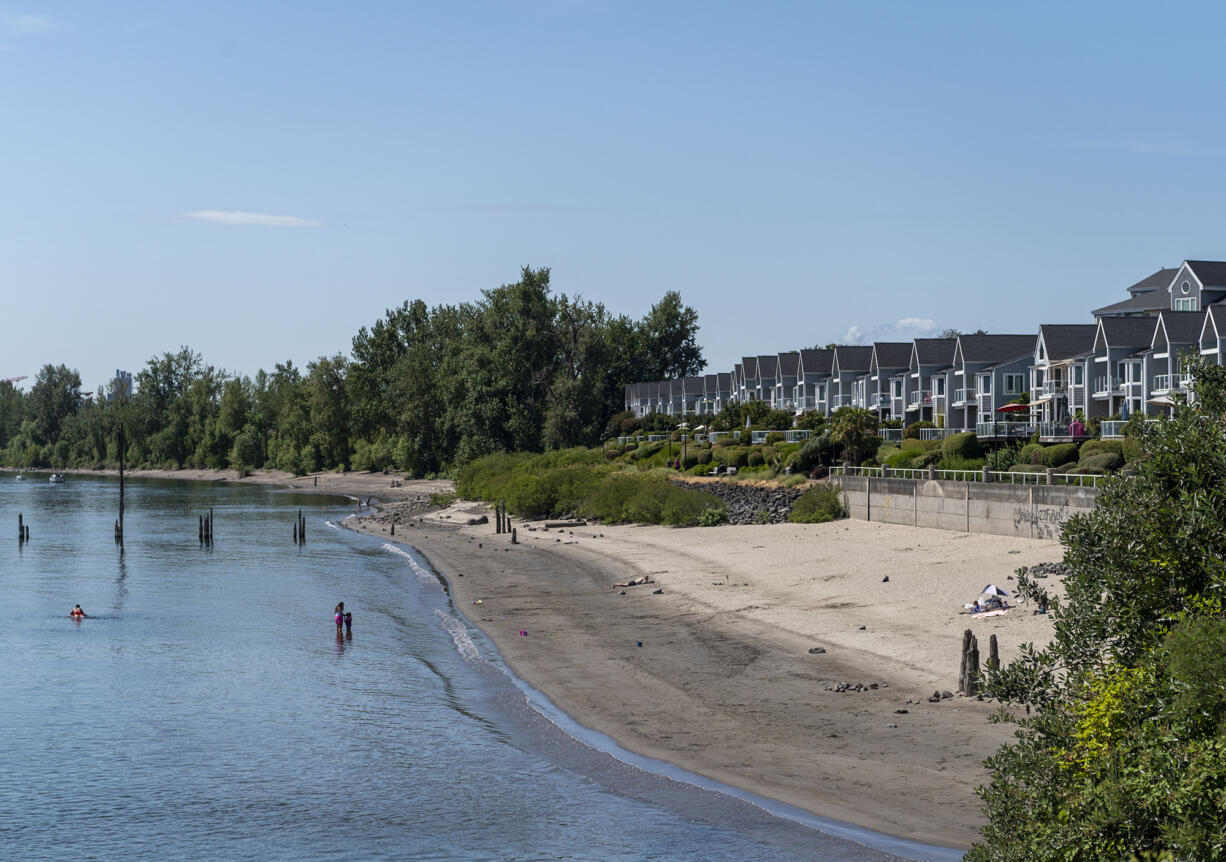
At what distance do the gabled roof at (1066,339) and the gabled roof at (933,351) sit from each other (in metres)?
13.5

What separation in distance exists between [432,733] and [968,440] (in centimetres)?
4226

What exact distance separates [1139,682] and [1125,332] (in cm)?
6727

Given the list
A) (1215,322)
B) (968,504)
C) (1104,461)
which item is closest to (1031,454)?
(1104,461)

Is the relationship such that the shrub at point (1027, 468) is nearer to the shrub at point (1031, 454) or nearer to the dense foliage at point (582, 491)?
the shrub at point (1031, 454)

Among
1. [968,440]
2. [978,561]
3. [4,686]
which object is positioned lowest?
[4,686]

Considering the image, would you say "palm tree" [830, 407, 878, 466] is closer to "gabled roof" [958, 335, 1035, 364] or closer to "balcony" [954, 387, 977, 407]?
"balcony" [954, 387, 977, 407]

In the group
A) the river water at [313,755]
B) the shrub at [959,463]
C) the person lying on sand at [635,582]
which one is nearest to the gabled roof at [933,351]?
the shrub at [959,463]

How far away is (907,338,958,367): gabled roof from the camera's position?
9350 cm

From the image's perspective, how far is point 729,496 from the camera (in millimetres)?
69500

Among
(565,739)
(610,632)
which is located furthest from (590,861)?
(610,632)

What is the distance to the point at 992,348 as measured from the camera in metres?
86.1

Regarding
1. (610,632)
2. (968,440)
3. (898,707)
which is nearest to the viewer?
(898,707)

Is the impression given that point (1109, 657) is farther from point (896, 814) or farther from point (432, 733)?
point (432, 733)

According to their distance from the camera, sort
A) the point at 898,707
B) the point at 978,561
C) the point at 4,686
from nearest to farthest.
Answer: the point at 898,707 → the point at 4,686 → the point at 978,561
